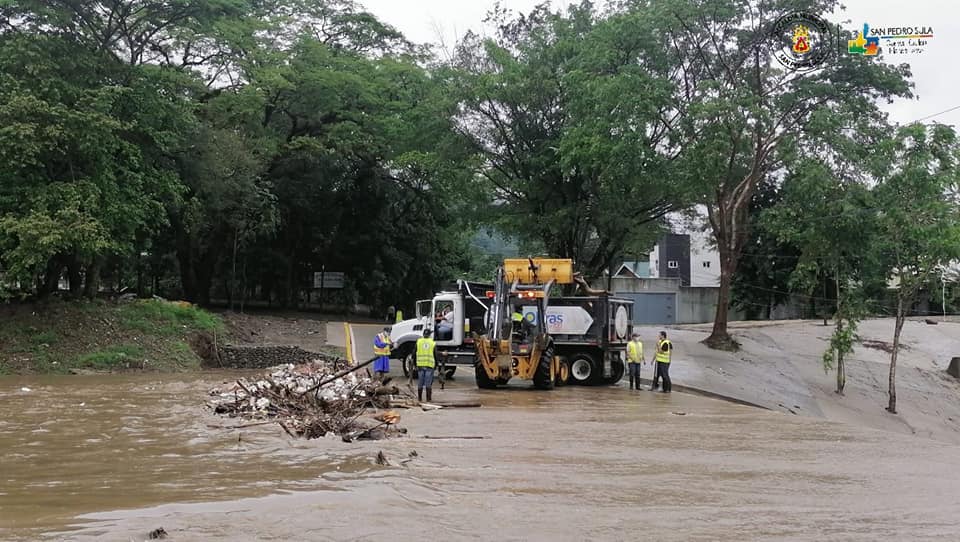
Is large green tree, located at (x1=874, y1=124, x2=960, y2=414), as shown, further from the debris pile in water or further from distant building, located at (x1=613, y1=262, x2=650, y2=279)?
distant building, located at (x1=613, y1=262, x2=650, y2=279)

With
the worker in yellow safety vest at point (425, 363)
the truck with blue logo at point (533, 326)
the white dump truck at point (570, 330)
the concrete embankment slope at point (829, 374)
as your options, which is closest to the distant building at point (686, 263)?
the concrete embankment slope at point (829, 374)

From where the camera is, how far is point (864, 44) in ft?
92.9

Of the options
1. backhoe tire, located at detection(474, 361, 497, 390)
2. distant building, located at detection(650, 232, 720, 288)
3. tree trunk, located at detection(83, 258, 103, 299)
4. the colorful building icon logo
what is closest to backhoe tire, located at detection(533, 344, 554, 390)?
backhoe tire, located at detection(474, 361, 497, 390)

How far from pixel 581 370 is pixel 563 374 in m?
0.57

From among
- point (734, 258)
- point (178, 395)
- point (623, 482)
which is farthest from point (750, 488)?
point (734, 258)

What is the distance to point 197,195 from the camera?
34469 mm

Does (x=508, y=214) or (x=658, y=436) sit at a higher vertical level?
(x=508, y=214)

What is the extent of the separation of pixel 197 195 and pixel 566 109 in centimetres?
1584

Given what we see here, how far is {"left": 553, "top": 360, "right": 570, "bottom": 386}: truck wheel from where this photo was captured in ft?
74.4

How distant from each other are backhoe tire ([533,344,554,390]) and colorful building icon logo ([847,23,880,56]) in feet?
54.1

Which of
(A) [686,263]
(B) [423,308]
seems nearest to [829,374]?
(B) [423,308]

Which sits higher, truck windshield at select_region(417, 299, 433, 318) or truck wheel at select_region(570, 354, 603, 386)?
truck windshield at select_region(417, 299, 433, 318)

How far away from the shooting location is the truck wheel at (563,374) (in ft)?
74.4

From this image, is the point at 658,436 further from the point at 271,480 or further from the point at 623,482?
the point at 271,480
